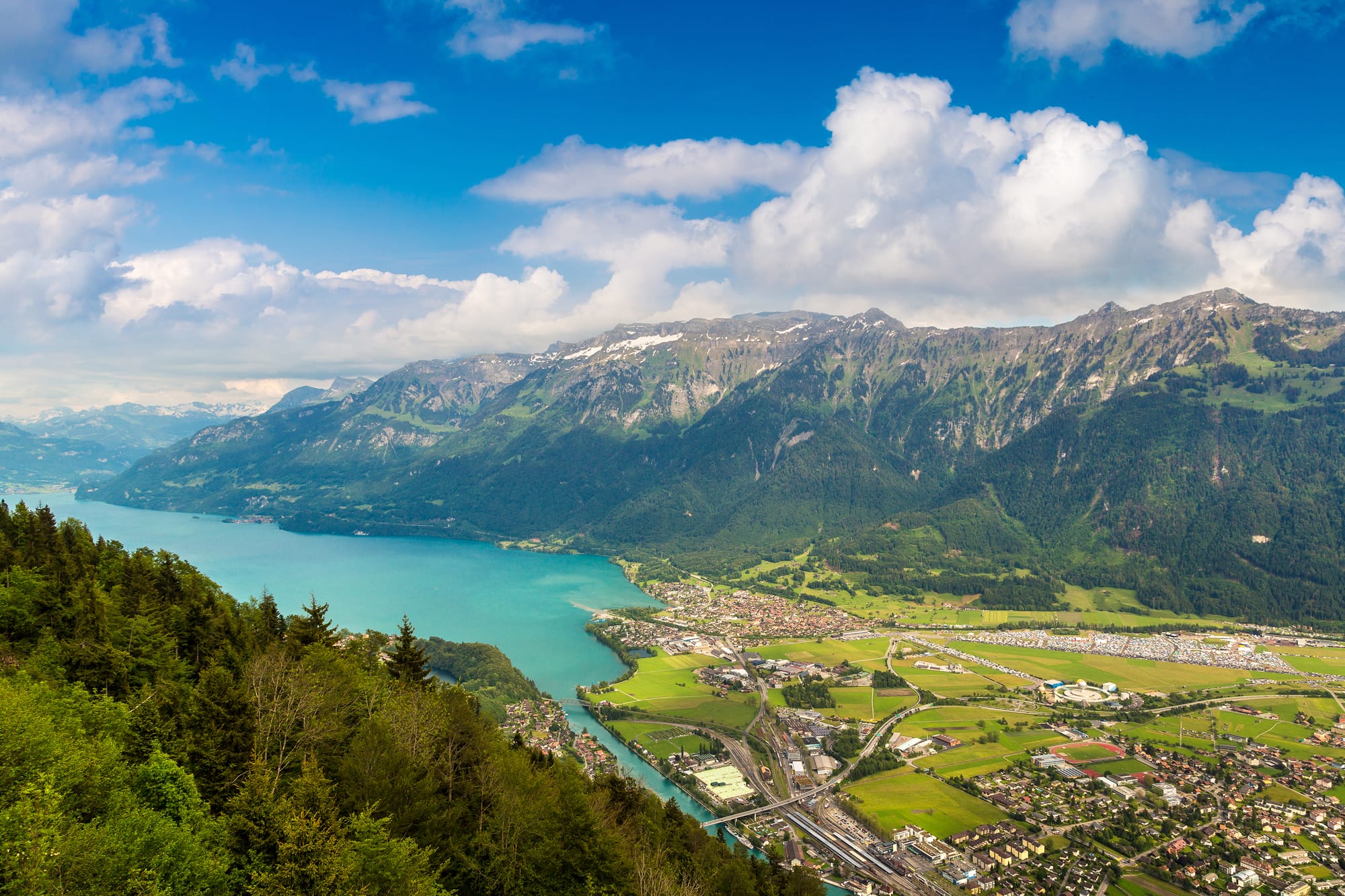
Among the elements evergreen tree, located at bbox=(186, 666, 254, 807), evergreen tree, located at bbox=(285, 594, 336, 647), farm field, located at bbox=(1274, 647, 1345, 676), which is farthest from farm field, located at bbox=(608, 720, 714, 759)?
farm field, located at bbox=(1274, 647, 1345, 676)

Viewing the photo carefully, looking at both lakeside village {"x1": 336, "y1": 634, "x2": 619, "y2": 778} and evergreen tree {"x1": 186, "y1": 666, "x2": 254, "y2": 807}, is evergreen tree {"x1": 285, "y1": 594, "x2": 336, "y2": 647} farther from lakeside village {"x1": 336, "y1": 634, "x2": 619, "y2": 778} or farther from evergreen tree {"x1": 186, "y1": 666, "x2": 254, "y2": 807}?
lakeside village {"x1": 336, "y1": 634, "x2": 619, "y2": 778}

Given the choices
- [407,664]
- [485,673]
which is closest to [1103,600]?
[485,673]

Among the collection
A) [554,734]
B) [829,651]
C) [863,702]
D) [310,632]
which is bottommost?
[829,651]

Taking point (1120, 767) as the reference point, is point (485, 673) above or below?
above

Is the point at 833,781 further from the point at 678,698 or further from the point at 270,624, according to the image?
the point at 270,624

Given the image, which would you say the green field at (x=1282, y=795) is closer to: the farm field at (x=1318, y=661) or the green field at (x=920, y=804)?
the green field at (x=920, y=804)

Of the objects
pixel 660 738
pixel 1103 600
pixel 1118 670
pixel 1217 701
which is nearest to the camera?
pixel 660 738

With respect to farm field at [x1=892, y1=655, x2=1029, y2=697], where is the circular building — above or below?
above
